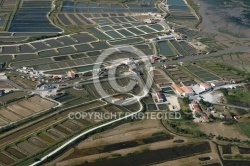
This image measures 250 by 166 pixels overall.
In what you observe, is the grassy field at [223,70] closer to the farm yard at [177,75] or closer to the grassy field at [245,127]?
the farm yard at [177,75]

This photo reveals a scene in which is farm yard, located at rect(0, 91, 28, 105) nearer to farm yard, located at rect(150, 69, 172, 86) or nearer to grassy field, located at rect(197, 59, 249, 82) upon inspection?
farm yard, located at rect(150, 69, 172, 86)

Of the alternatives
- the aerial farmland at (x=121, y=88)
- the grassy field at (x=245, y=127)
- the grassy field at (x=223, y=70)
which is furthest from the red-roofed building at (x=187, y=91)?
the grassy field at (x=245, y=127)

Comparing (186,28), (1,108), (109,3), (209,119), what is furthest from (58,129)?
(109,3)

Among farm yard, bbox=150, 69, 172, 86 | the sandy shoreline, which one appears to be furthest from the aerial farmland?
the sandy shoreline

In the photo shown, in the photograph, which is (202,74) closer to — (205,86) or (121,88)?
(205,86)

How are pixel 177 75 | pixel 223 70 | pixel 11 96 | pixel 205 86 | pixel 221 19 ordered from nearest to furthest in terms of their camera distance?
pixel 11 96 < pixel 205 86 < pixel 177 75 < pixel 223 70 < pixel 221 19

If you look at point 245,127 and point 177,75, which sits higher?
point 177,75

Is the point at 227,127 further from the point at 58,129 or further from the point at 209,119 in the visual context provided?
the point at 58,129

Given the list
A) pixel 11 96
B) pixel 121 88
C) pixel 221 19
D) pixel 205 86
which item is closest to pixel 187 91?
pixel 205 86
